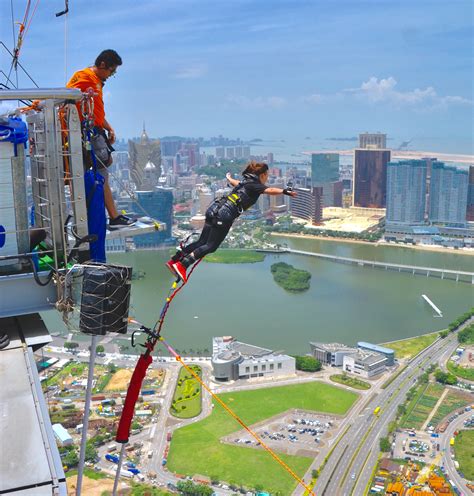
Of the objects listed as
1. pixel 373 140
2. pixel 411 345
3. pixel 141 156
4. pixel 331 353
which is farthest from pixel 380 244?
pixel 331 353

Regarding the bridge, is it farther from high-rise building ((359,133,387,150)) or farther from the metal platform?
the metal platform

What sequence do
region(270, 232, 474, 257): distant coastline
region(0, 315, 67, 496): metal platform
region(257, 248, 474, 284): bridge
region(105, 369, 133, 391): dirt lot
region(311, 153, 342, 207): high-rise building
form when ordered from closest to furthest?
region(0, 315, 67, 496): metal platform < region(105, 369, 133, 391): dirt lot < region(257, 248, 474, 284): bridge < region(270, 232, 474, 257): distant coastline < region(311, 153, 342, 207): high-rise building

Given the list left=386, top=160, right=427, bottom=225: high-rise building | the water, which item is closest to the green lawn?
the water

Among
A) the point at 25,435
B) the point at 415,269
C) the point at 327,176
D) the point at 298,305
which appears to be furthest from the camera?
the point at 327,176

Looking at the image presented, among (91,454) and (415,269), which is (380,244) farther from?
(91,454)

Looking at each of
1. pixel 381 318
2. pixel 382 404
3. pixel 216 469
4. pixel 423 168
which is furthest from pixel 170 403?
pixel 423 168

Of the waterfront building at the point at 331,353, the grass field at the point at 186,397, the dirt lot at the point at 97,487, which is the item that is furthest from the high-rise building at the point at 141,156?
the dirt lot at the point at 97,487

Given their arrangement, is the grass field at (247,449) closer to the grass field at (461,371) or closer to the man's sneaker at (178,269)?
the grass field at (461,371)
